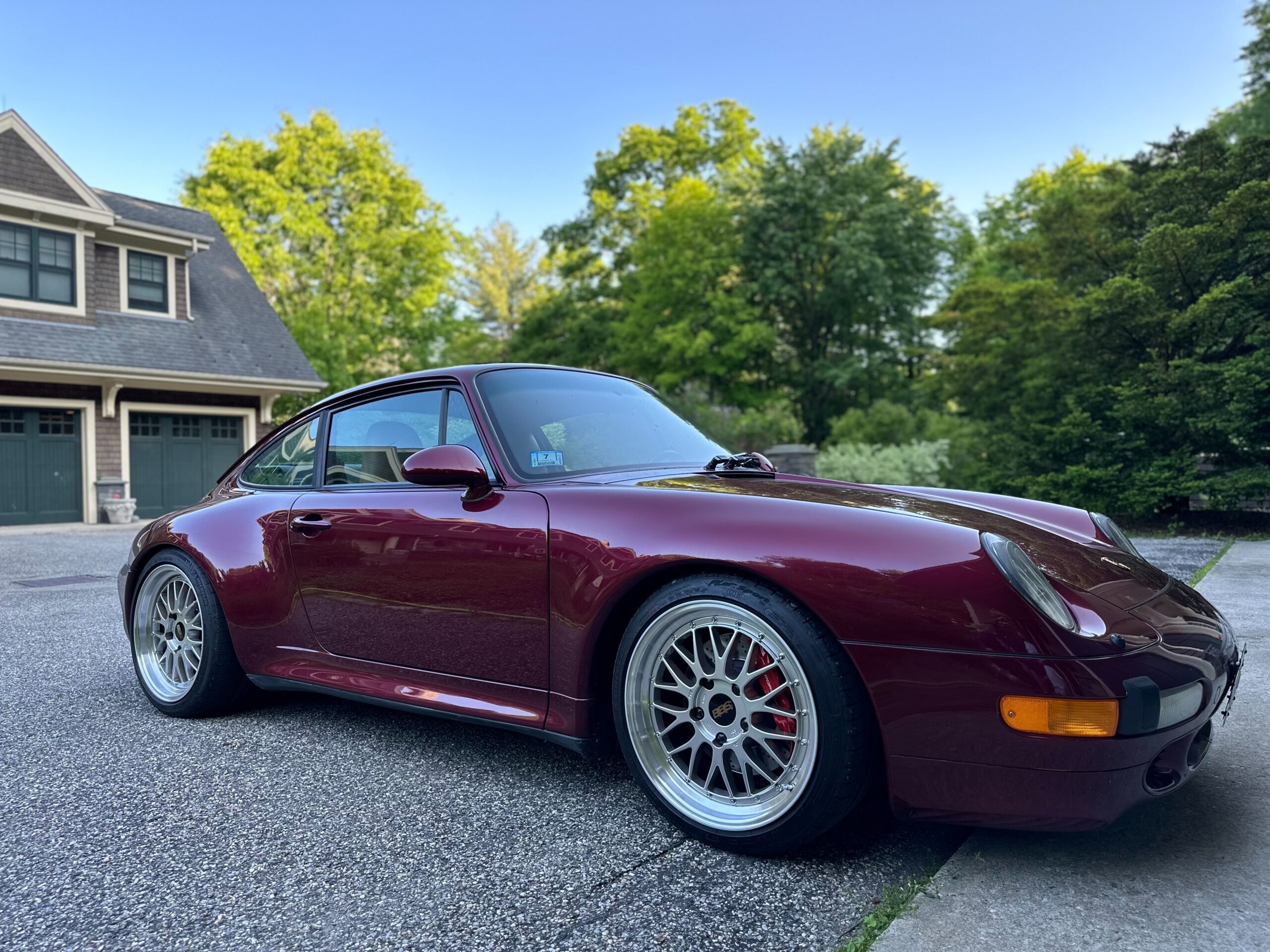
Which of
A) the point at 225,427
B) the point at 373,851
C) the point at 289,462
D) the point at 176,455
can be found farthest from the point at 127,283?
the point at 373,851

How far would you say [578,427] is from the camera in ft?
10.2

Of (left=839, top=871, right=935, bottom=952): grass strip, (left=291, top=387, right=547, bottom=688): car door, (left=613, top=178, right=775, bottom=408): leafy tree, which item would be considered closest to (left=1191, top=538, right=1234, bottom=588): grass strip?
(left=839, top=871, right=935, bottom=952): grass strip

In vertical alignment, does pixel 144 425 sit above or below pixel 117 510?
above

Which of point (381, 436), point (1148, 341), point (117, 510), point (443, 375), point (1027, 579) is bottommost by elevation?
point (117, 510)

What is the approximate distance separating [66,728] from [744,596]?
2937mm

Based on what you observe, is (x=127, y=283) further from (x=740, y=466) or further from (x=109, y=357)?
→ (x=740, y=466)

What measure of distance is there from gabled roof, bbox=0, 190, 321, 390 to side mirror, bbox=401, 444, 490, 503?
15170mm

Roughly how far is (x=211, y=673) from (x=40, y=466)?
14937 mm

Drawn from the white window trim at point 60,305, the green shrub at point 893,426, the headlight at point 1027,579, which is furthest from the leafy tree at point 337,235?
the headlight at point 1027,579

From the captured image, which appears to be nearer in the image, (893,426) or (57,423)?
(57,423)

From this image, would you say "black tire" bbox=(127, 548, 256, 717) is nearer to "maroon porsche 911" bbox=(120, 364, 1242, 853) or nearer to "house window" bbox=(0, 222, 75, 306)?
"maroon porsche 911" bbox=(120, 364, 1242, 853)

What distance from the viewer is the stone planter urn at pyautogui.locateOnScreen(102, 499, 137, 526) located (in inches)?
621

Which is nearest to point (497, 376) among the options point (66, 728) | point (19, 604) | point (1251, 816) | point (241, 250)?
point (66, 728)

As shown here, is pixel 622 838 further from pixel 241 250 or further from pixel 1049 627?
pixel 241 250
